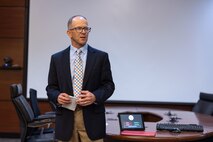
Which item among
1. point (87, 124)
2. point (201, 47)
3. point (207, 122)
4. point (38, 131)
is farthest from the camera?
point (201, 47)

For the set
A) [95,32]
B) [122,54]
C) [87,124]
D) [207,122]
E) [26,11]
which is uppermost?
[26,11]

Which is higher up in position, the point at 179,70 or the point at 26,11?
the point at 26,11

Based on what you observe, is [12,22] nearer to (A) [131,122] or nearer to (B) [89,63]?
(A) [131,122]

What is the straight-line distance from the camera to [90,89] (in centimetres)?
199

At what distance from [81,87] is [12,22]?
4109 mm

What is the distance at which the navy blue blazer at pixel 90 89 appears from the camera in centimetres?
196

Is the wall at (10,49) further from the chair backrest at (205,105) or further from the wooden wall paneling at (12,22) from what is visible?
the chair backrest at (205,105)

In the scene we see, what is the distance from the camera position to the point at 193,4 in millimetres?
5195

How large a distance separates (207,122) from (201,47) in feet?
7.55

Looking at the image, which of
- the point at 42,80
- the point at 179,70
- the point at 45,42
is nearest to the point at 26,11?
the point at 45,42

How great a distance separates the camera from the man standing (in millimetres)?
1963

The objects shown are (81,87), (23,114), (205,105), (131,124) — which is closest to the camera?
(81,87)

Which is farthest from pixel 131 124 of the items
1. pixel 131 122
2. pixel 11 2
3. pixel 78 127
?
pixel 11 2

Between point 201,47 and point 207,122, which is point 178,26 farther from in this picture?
point 207,122
